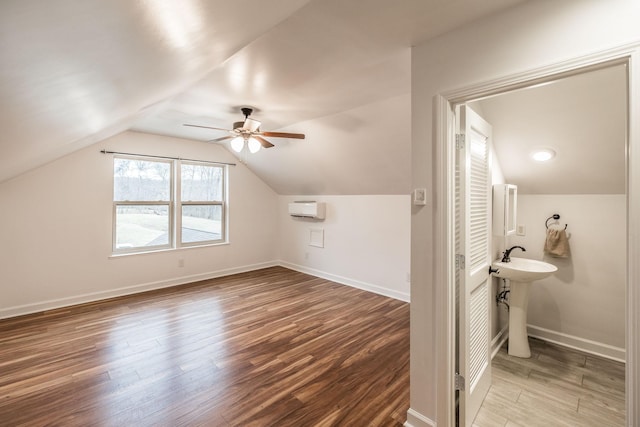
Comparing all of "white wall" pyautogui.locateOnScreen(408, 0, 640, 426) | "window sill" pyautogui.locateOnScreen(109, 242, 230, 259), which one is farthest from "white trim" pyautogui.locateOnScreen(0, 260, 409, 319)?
"white wall" pyautogui.locateOnScreen(408, 0, 640, 426)

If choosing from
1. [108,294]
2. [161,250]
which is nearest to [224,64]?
[161,250]

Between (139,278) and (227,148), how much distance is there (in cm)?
259

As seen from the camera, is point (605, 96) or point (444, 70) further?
point (605, 96)

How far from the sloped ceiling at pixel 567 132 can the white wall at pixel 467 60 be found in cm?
67

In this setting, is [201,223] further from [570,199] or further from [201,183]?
[570,199]

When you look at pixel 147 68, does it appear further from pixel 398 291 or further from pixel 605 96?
pixel 398 291

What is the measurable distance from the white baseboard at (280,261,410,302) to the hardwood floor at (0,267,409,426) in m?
0.22

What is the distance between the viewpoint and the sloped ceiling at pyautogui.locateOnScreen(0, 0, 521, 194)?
2.54 ft

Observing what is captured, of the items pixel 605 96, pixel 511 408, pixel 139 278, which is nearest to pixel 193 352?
pixel 139 278

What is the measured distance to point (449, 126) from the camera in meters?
1.62

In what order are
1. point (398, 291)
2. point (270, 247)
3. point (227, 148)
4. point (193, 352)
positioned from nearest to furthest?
point (193, 352), point (398, 291), point (227, 148), point (270, 247)

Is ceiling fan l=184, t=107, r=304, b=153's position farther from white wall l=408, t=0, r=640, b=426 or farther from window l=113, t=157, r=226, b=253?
window l=113, t=157, r=226, b=253

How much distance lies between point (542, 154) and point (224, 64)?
2718 millimetres

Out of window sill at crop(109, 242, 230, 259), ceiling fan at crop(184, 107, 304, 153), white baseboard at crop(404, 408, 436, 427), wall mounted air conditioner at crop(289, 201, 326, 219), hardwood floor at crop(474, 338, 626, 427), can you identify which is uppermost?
ceiling fan at crop(184, 107, 304, 153)
